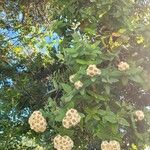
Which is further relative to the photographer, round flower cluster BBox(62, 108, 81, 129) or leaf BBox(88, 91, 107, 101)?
leaf BBox(88, 91, 107, 101)

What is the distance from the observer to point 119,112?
5504mm

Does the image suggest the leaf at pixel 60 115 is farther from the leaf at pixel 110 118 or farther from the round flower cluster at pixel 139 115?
the round flower cluster at pixel 139 115

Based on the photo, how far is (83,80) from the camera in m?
5.31

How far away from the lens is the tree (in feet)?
17.5

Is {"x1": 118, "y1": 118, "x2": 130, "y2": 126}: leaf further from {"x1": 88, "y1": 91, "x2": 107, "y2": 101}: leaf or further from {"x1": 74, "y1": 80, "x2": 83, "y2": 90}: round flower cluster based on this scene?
{"x1": 74, "y1": 80, "x2": 83, "y2": 90}: round flower cluster

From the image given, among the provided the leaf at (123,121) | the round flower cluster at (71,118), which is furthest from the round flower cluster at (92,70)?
the leaf at (123,121)

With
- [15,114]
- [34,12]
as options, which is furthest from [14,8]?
[15,114]

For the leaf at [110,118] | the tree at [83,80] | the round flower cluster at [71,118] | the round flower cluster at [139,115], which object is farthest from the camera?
the round flower cluster at [139,115]

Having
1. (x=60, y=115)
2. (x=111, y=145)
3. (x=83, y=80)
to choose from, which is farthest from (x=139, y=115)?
(x=60, y=115)

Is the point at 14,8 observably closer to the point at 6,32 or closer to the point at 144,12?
the point at 6,32

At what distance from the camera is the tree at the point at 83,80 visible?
534cm

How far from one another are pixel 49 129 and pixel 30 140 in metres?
1.59

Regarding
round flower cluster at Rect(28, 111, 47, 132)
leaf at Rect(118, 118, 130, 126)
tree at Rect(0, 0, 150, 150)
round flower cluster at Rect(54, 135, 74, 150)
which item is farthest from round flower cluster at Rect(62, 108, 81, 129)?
leaf at Rect(118, 118, 130, 126)

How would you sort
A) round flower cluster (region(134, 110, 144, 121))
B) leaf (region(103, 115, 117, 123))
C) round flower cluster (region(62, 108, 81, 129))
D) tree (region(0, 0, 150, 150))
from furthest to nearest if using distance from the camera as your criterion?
round flower cluster (region(134, 110, 144, 121)) → tree (region(0, 0, 150, 150)) → leaf (region(103, 115, 117, 123)) → round flower cluster (region(62, 108, 81, 129))
